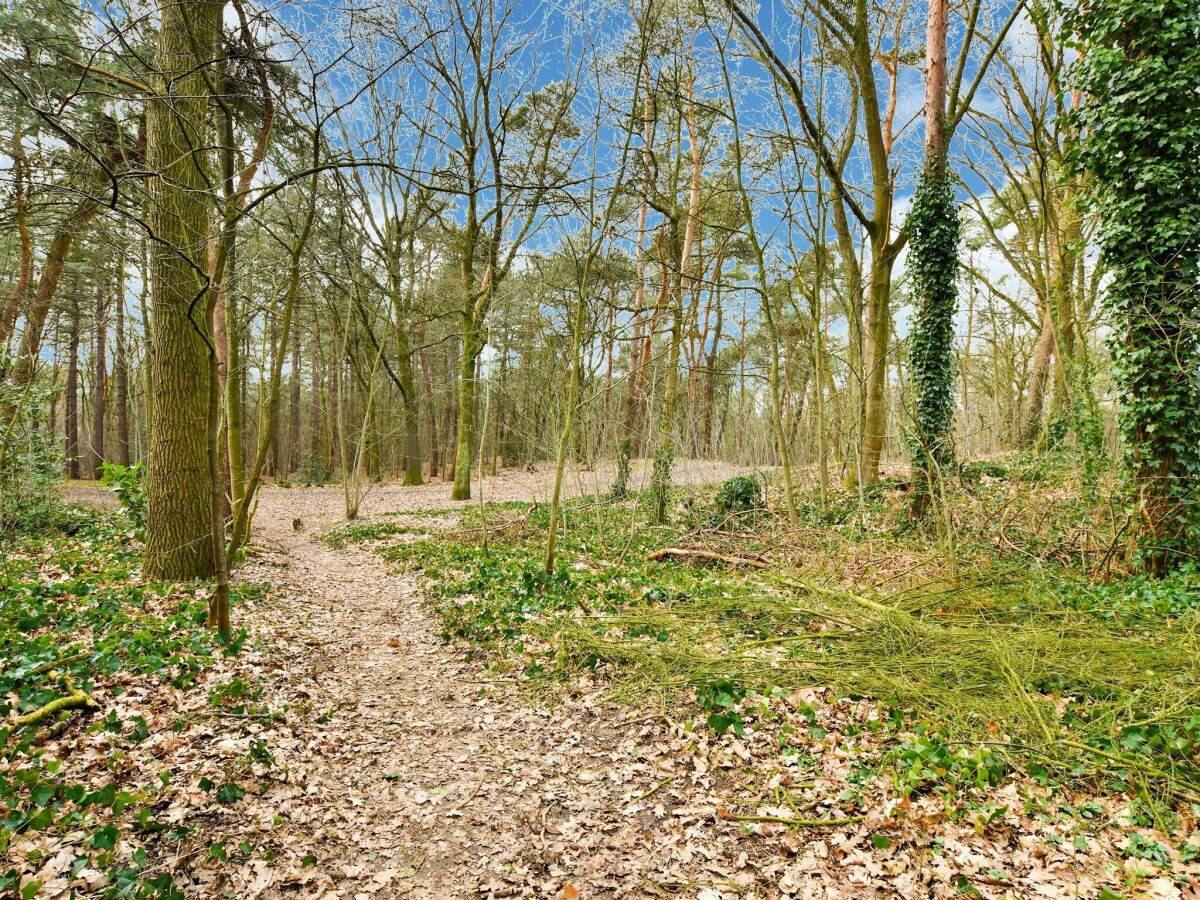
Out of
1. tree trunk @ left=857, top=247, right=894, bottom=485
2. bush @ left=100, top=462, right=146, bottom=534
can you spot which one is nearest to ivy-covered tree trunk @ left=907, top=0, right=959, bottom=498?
tree trunk @ left=857, top=247, right=894, bottom=485

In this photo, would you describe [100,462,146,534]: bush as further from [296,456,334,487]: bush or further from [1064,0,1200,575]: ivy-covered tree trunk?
[296,456,334,487]: bush

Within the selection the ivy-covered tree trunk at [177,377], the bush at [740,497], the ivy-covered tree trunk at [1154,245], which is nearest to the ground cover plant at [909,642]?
the ivy-covered tree trunk at [1154,245]

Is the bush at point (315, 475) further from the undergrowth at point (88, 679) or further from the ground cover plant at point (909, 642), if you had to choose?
the undergrowth at point (88, 679)

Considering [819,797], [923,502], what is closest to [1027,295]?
[923,502]

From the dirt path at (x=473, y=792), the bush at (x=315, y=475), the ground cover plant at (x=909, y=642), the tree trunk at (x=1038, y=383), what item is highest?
the tree trunk at (x=1038, y=383)

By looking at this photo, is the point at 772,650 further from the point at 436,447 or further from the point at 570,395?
the point at 436,447

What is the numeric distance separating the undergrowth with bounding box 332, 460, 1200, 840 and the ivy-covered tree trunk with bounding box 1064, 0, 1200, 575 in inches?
24.5

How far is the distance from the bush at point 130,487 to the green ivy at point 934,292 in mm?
10886

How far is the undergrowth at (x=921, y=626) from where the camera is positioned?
2969 mm

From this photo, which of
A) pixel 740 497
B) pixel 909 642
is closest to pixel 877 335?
pixel 740 497

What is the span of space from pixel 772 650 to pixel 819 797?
153 centimetres

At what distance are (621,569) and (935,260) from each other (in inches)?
278

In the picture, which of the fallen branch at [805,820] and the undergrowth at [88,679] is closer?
the undergrowth at [88,679]

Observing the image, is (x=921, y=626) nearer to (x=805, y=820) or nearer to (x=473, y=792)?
(x=805, y=820)
